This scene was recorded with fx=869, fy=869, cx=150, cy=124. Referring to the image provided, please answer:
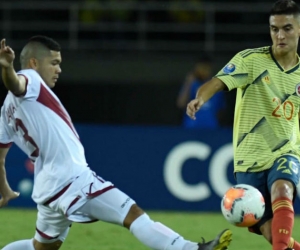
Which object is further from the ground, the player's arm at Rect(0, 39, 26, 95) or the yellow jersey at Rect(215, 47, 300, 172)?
the player's arm at Rect(0, 39, 26, 95)

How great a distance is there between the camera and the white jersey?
18.4 feet

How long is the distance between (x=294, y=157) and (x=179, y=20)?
10465mm

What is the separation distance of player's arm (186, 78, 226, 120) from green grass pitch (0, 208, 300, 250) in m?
2.27

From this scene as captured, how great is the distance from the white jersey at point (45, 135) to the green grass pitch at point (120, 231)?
2.23 metres

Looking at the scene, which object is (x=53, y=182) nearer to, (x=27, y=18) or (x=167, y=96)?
(x=167, y=96)

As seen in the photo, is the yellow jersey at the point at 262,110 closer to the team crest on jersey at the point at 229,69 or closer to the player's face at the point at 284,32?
the team crest on jersey at the point at 229,69

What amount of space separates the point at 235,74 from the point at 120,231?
3.48 metres

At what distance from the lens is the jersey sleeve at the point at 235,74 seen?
632cm

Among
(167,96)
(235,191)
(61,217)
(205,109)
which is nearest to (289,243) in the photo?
(235,191)

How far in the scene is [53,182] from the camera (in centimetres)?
560

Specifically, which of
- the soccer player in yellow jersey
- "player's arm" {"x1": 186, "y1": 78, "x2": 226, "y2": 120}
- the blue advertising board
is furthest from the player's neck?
the blue advertising board

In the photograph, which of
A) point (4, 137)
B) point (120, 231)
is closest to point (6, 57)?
point (4, 137)

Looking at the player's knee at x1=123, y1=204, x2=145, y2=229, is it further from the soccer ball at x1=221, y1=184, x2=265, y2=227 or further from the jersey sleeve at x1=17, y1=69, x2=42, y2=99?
the jersey sleeve at x1=17, y1=69, x2=42, y2=99

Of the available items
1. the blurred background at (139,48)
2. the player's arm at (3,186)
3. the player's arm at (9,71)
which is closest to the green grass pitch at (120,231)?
the player's arm at (3,186)
